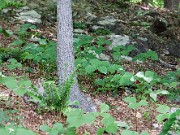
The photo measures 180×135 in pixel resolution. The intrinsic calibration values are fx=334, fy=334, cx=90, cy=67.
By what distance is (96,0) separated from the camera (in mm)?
12305

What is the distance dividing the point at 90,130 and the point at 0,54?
304 centimetres

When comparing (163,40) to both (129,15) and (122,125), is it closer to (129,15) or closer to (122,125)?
(129,15)

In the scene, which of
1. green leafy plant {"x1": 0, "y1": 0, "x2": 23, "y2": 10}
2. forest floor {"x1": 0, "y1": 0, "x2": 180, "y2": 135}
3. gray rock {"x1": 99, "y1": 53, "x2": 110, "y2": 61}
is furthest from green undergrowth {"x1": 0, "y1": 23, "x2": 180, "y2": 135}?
green leafy plant {"x1": 0, "y1": 0, "x2": 23, "y2": 10}

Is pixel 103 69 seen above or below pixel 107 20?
above

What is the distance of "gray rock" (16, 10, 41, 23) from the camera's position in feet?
32.0

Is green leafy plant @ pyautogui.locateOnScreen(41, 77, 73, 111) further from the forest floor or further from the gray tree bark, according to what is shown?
the gray tree bark

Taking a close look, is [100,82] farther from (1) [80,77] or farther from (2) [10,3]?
(2) [10,3]

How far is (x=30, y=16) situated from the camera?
32.9 ft

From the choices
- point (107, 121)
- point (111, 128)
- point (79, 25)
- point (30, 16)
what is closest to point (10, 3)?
point (30, 16)

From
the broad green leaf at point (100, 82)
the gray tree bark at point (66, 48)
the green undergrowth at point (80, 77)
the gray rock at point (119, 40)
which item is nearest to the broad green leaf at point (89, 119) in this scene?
the green undergrowth at point (80, 77)

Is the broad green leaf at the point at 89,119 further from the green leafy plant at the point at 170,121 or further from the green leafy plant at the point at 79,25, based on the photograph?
the green leafy plant at the point at 79,25

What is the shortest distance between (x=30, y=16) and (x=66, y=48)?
471 centimetres

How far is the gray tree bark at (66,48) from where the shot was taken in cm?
558

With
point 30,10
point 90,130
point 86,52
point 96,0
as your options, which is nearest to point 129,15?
point 96,0
